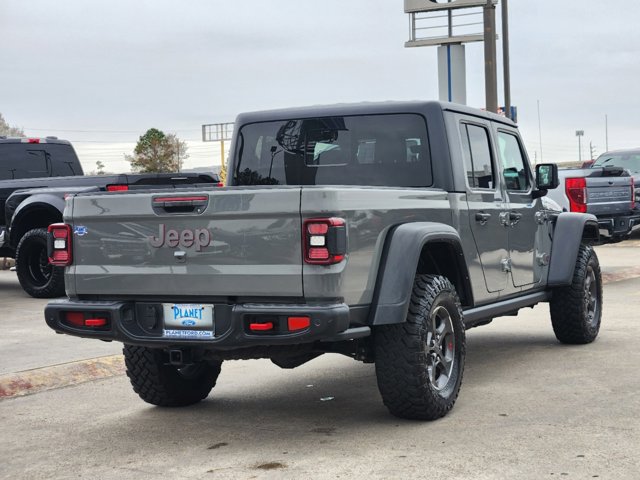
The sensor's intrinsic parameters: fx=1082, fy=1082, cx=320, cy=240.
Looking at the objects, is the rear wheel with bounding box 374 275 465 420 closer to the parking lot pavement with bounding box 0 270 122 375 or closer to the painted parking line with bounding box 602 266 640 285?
the parking lot pavement with bounding box 0 270 122 375

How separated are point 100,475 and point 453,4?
26706 mm

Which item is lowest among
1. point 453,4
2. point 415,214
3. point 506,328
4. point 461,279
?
point 506,328

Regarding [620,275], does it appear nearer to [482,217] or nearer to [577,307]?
[577,307]

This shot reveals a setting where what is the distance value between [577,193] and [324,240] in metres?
10.9

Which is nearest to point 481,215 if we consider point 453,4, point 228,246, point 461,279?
point 461,279

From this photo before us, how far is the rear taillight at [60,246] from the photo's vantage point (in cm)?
639

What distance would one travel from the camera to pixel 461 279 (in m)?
7.00

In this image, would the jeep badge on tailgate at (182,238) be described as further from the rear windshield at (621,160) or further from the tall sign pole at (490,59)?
the rear windshield at (621,160)

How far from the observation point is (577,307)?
9062mm

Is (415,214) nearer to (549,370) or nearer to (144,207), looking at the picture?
(144,207)

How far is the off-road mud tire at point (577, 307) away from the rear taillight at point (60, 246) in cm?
443

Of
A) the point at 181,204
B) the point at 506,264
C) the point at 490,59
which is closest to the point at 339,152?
the point at 506,264

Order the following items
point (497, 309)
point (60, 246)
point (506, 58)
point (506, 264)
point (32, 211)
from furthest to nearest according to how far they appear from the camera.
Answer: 1. point (506, 58)
2. point (32, 211)
3. point (506, 264)
4. point (497, 309)
5. point (60, 246)

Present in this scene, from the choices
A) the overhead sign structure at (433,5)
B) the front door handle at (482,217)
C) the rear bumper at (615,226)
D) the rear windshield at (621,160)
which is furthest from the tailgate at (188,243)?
the overhead sign structure at (433,5)
